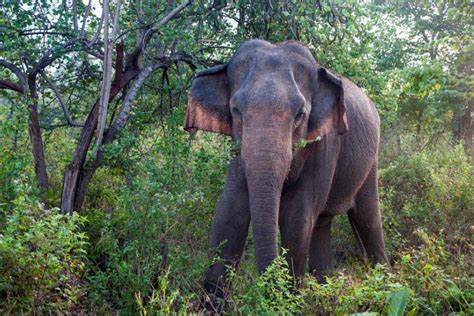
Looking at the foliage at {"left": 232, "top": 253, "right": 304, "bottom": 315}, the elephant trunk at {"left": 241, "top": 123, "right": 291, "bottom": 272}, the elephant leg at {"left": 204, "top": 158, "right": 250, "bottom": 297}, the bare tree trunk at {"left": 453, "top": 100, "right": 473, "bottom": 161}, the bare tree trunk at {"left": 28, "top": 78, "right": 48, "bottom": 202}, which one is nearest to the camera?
the foliage at {"left": 232, "top": 253, "right": 304, "bottom": 315}

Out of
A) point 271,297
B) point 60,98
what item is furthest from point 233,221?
point 60,98

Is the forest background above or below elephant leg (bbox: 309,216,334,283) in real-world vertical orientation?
above

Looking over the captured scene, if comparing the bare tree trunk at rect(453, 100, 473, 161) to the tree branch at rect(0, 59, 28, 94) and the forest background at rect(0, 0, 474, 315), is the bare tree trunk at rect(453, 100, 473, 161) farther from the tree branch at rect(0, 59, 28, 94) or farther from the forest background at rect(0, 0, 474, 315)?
the tree branch at rect(0, 59, 28, 94)

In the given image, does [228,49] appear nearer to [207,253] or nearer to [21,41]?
[21,41]

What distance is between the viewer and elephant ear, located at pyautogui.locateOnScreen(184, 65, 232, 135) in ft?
20.6

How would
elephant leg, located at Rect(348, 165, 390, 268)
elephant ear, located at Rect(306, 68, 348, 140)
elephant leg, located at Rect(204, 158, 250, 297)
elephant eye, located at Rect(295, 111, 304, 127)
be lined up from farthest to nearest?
elephant leg, located at Rect(348, 165, 390, 268)
elephant ear, located at Rect(306, 68, 348, 140)
elephant leg, located at Rect(204, 158, 250, 297)
elephant eye, located at Rect(295, 111, 304, 127)

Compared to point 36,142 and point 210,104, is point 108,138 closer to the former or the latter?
point 36,142

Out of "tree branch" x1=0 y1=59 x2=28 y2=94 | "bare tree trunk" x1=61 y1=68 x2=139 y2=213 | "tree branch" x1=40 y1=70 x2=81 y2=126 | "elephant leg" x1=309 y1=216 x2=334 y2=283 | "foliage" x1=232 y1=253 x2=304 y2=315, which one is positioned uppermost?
"tree branch" x1=0 y1=59 x2=28 y2=94

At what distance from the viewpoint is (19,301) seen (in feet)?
15.0

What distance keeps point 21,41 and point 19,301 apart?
121 inches

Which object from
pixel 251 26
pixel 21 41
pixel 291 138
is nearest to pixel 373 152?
pixel 251 26

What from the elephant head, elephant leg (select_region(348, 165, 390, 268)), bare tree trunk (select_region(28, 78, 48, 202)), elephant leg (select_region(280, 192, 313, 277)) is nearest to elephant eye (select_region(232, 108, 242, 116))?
the elephant head

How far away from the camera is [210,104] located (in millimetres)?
6297

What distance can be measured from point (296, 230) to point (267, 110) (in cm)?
120
